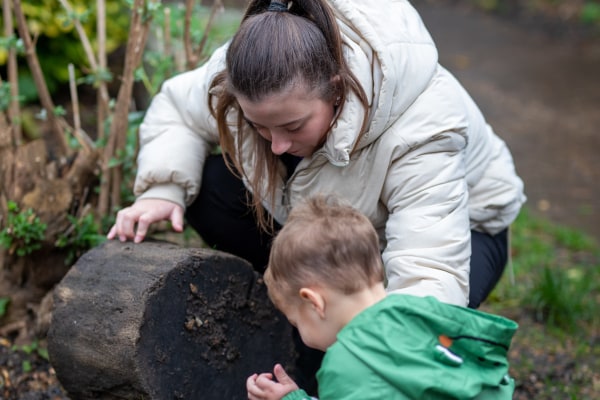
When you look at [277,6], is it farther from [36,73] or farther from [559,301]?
[559,301]

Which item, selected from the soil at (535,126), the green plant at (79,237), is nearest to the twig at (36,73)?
the green plant at (79,237)

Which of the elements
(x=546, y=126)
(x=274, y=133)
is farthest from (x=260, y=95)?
(x=546, y=126)

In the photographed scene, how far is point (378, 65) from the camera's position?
2188 millimetres

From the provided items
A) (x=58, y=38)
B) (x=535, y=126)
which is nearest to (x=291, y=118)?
(x=58, y=38)

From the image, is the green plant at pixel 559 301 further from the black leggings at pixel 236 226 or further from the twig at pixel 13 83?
the twig at pixel 13 83

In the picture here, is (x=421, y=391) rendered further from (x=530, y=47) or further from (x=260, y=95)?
(x=530, y=47)

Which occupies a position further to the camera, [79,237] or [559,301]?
[559,301]

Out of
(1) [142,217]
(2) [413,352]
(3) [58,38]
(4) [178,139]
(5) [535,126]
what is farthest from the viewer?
(5) [535,126]

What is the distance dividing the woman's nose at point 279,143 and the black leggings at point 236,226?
0.51 meters

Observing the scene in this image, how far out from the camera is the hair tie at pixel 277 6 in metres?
2.17

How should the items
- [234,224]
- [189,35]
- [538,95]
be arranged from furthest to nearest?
[538,95]
[189,35]
[234,224]

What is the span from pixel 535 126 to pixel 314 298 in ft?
15.7

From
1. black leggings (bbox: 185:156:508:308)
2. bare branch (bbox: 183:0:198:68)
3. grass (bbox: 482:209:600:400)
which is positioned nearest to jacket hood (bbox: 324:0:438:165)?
black leggings (bbox: 185:156:508:308)

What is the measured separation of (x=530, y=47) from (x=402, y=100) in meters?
6.08
